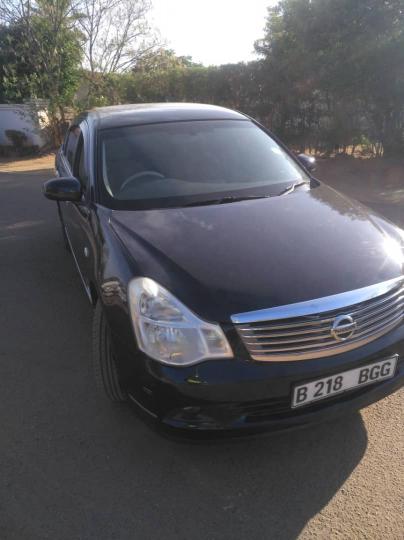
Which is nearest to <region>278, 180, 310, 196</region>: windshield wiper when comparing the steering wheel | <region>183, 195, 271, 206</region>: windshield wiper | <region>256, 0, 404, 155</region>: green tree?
<region>183, 195, 271, 206</region>: windshield wiper

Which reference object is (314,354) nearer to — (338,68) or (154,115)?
(154,115)

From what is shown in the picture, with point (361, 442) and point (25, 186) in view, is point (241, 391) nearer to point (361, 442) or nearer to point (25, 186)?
point (361, 442)

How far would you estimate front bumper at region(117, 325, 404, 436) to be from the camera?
82.6 inches

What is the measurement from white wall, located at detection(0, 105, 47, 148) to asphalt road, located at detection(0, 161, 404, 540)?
13796mm

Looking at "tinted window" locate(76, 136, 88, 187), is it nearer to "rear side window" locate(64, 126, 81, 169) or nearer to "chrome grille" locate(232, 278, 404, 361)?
"rear side window" locate(64, 126, 81, 169)

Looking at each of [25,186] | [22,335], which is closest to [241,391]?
[22,335]

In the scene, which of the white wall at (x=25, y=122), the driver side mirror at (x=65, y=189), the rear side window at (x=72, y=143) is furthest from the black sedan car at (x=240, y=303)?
the white wall at (x=25, y=122)

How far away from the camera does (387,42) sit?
8.49 metres

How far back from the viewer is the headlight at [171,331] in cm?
212

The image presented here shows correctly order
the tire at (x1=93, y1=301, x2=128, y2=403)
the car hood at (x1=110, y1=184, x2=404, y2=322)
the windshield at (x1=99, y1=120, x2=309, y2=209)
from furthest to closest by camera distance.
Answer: the windshield at (x1=99, y1=120, x2=309, y2=209), the tire at (x1=93, y1=301, x2=128, y2=403), the car hood at (x1=110, y1=184, x2=404, y2=322)

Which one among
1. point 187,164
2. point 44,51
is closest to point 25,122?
point 44,51

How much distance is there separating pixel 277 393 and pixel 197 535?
673mm

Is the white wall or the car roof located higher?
the car roof

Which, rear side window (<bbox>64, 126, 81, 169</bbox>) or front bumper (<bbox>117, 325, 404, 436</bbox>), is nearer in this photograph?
front bumper (<bbox>117, 325, 404, 436</bbox>)
